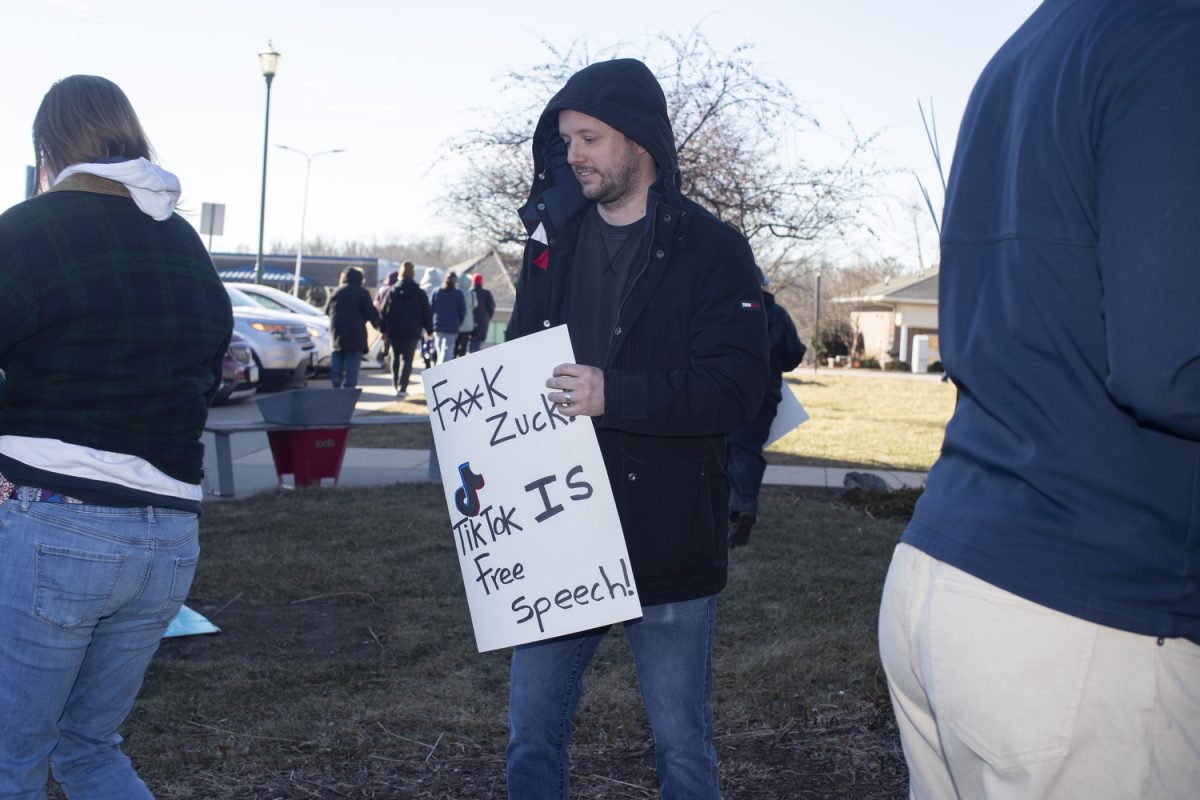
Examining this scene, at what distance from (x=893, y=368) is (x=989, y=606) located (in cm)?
3841

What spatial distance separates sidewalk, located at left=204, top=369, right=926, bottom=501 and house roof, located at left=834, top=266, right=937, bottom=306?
37.0 meters

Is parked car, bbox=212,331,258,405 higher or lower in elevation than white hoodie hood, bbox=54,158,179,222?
lower

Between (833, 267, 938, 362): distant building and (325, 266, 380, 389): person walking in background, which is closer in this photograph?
(325, 266, 380, 389): person walking in background

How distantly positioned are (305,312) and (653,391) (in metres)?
19.8

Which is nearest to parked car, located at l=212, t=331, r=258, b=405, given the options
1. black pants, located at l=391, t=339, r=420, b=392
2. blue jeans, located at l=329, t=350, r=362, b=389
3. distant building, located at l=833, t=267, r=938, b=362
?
blue jeans, located at l=329, t=350, r=362, b=389

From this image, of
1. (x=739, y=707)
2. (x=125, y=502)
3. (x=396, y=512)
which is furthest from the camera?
(x=396, y=512)

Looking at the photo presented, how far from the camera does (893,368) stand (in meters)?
38.8

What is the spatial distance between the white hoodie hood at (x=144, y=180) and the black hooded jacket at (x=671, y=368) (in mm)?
914

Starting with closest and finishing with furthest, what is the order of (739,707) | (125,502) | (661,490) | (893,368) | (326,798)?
(125,502)
(661,490)
(326,798)
(739,707)
(893,368)

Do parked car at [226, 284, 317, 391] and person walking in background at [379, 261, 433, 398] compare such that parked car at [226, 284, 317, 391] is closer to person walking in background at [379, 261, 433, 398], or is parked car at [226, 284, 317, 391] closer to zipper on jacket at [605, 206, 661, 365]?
person walking in background at [379, 261, 433, 398]

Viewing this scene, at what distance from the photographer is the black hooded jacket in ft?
8.68

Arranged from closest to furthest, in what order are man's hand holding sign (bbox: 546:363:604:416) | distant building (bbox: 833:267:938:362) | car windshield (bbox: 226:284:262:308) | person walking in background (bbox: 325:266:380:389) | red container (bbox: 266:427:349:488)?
man's hand holding sign (bbox: 546:363:604:416) < red container (bbox: 266:427:349:488) < person walking in background (bbox: 325:266:380:389) < car windshield (bbox: 226:284:262:308) < distant building (bbox: 833:267:938:362)

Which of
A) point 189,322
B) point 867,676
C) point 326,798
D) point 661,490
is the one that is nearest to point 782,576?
point 867,676

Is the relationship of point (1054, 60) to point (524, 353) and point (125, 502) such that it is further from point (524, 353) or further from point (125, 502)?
point (125, 502)
